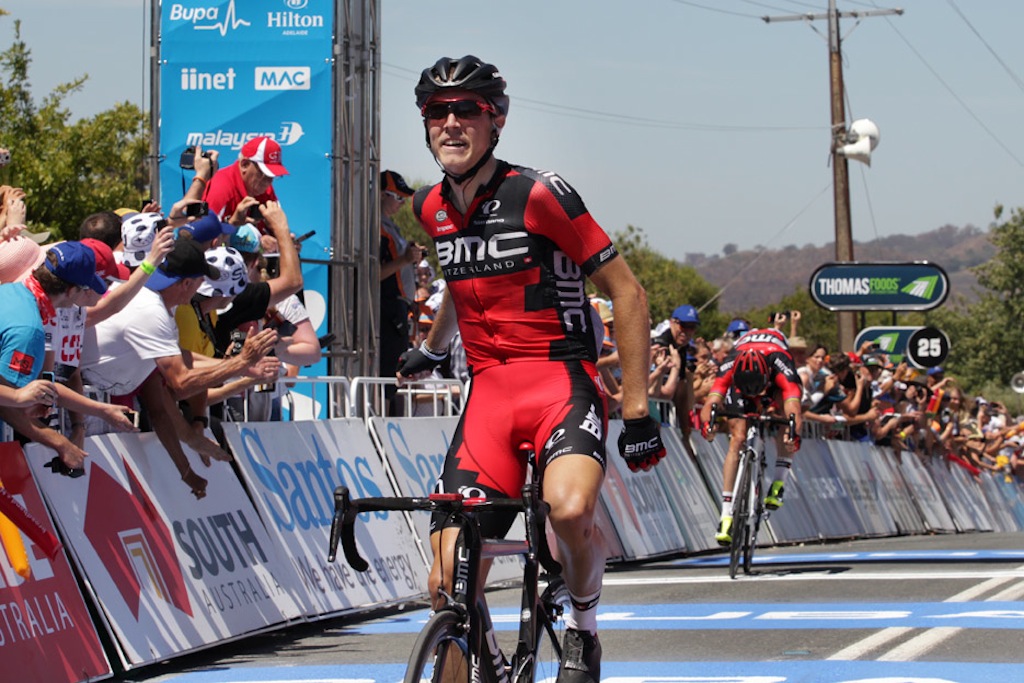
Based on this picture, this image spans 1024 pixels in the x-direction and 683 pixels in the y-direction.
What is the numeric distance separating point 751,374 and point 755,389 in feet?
0.43

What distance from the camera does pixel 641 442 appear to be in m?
5.83

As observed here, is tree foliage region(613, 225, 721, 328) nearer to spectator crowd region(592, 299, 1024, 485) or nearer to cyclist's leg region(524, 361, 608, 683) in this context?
spectator crowd region(592, 299, 1024, 485)

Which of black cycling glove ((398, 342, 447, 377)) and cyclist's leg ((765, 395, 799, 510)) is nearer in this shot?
black cycling glove ((398, 342, 447, 377))

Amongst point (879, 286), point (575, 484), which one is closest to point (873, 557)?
point (575, 484)

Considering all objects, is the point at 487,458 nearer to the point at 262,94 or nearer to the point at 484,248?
the point at 484,248

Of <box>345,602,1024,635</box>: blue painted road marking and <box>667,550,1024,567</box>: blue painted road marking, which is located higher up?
<box>345,602,1024,635</box>: blue painted road marking

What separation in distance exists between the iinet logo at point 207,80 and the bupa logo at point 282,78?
28 centimetres

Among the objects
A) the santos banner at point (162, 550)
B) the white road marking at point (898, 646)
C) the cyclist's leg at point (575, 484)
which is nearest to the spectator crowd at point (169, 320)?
the santos banner at point (162, 550)

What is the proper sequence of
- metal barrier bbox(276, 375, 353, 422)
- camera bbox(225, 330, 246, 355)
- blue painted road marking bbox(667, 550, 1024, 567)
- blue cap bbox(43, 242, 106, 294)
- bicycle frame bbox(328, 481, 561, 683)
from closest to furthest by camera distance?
bicycle frame bbox(328, 481, 561, 683)
blue cap bbox(43, 242, 106, 294)
camera bbox(225, 330, 246, 355)
metal barrier bbox(276, 375, 353, 422)
blue painted road marking bbox(667, 550, 1024, 567)

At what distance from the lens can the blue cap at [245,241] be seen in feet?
37.2

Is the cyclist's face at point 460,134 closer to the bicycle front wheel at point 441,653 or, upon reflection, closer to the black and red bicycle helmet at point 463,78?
the black and red bicycle helmet at point 463,78

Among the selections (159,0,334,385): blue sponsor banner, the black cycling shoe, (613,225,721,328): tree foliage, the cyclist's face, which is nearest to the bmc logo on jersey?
the cyclist's face

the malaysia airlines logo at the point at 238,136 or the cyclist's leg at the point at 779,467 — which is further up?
the malaysia airlines logo at the point at 238,136

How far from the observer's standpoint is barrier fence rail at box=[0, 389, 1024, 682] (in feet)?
27.3
